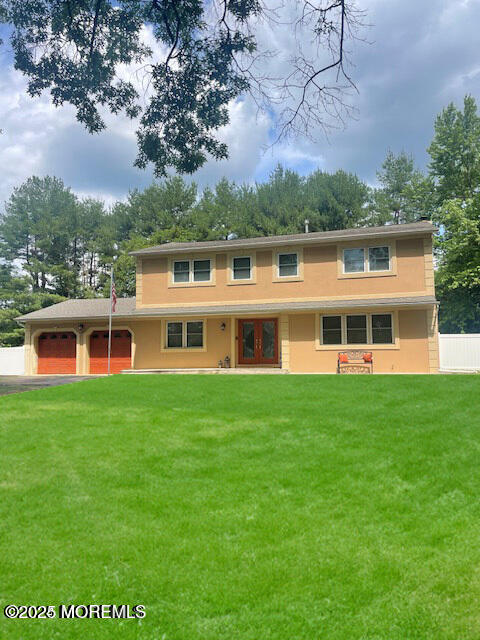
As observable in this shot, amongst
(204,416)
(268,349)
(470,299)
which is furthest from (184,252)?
(470,299)

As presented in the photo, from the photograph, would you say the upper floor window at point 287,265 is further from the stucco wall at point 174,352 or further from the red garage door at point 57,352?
the red garage door at point 57,352

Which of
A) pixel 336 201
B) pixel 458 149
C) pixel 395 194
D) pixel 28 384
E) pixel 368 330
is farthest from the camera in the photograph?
pixel 395 194

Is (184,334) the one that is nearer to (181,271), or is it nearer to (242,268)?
(181,271)

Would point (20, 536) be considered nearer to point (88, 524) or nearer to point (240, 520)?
point (88, 524)

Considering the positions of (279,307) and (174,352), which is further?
(174,352)

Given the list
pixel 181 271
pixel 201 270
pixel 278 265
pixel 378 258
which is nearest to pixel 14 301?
pixel 181 271

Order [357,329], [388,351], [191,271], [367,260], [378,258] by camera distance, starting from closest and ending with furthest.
→ [388,351] → [357,329] → [378,258] → [367,260] → [191,271]

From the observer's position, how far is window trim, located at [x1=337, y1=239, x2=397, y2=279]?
60.4 feet

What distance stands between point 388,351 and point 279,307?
16.0ft

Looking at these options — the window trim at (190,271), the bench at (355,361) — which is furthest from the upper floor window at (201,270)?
the bench at (355,361)

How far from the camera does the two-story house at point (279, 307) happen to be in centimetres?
1803

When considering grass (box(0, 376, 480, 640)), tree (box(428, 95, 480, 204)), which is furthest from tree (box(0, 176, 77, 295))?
grass (box(0, 376, 480, 640))

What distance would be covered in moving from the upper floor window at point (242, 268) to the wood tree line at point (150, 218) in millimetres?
17303

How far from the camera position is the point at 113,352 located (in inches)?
889
